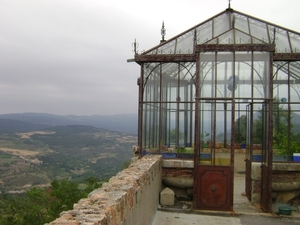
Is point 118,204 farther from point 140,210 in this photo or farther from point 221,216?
point 221,216

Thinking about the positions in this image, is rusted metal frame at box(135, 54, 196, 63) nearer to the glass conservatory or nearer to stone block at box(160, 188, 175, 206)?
the glass conservatory

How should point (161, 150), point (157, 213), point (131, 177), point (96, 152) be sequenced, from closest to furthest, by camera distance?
1. point (131, 177)
2. point (157, 213)
3. point (161, 150)
4. point (96, 152)

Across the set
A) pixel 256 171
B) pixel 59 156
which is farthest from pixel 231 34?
pixel 59 156

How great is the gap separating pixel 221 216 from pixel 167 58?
5273 mm

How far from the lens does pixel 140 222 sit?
6672mm

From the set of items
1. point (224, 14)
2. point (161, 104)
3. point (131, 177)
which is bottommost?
point (131, 177)

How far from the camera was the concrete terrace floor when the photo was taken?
30.1 ft

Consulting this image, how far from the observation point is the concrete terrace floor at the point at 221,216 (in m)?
9.16

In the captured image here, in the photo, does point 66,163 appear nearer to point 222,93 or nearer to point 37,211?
point 37,211

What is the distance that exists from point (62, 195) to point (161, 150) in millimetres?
11348

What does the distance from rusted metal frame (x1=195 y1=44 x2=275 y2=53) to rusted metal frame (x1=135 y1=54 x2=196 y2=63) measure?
1103 mm

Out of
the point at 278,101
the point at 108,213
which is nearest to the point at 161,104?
the point at 278,101

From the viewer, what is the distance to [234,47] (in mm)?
10227

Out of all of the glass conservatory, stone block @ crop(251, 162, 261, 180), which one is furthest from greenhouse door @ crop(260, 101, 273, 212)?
stone block @ crop(251, 162, 261, 180)
